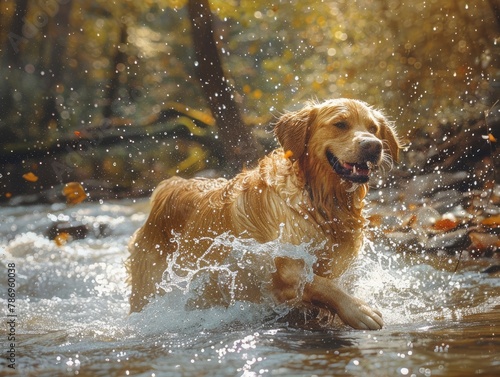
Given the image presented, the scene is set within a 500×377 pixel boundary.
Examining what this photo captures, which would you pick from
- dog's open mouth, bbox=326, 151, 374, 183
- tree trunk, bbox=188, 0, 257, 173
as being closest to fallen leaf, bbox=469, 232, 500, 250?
dog's open mouth, bbox=326, 151, 374, 183

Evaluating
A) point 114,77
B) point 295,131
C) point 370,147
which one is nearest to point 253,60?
point 114,77

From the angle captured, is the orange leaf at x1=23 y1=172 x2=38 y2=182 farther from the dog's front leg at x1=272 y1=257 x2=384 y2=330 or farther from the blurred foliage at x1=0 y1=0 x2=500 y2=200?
the dog's front leg at x1=272 y1=257 x2=384 y2=330

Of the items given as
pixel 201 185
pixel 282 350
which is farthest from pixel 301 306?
pixel 201 185

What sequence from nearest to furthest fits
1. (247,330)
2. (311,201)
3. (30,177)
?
(247,330), (311,201), (30,177)

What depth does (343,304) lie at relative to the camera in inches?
158

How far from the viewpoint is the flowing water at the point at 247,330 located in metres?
3.00

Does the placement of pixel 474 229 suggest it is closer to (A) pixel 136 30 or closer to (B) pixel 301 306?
(B) pixel 301 306

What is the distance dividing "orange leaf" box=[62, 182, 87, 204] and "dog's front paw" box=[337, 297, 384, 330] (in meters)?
8.78

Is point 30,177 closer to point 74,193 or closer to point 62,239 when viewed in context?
point 74,193

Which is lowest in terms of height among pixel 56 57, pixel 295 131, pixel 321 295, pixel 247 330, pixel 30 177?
pixel 247 330

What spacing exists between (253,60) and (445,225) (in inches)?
334

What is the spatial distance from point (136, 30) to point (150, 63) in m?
1.24

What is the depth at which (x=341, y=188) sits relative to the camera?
449 cm

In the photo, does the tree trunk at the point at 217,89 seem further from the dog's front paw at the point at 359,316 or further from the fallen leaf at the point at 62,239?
the dog's front paw at the point at 359,316
